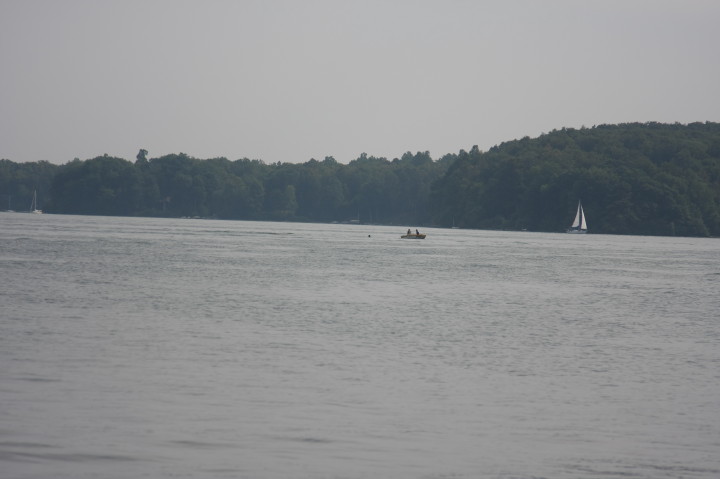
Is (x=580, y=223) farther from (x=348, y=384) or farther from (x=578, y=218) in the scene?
(x=348, y=384)

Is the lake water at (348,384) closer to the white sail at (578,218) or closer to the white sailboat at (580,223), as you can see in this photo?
the white sail at (578,218)

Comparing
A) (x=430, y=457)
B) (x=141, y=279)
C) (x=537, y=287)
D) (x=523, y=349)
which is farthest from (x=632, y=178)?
(x=430, y=457)

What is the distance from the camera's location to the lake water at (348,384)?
52.1 feet

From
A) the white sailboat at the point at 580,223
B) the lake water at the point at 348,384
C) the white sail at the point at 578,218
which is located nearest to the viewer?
the lake water at the point at 348,384

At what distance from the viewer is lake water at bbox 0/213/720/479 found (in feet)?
52.1

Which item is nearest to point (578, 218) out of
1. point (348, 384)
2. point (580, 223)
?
point (580, 223)

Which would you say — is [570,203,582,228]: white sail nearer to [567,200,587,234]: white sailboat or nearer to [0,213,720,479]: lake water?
[567,200,587,234]: white sailboat

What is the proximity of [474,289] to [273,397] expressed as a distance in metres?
34.8

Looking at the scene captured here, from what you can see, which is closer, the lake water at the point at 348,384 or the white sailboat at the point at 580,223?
the lake water at the point at 348,384

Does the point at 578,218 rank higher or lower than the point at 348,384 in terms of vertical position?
higher

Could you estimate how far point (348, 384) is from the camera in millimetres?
22469

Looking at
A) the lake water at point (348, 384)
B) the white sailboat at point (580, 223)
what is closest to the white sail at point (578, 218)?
the white sailboat at point (580, 223)

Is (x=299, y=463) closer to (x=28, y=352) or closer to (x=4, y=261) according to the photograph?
(x=28, y=352)

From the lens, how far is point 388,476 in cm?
1496
